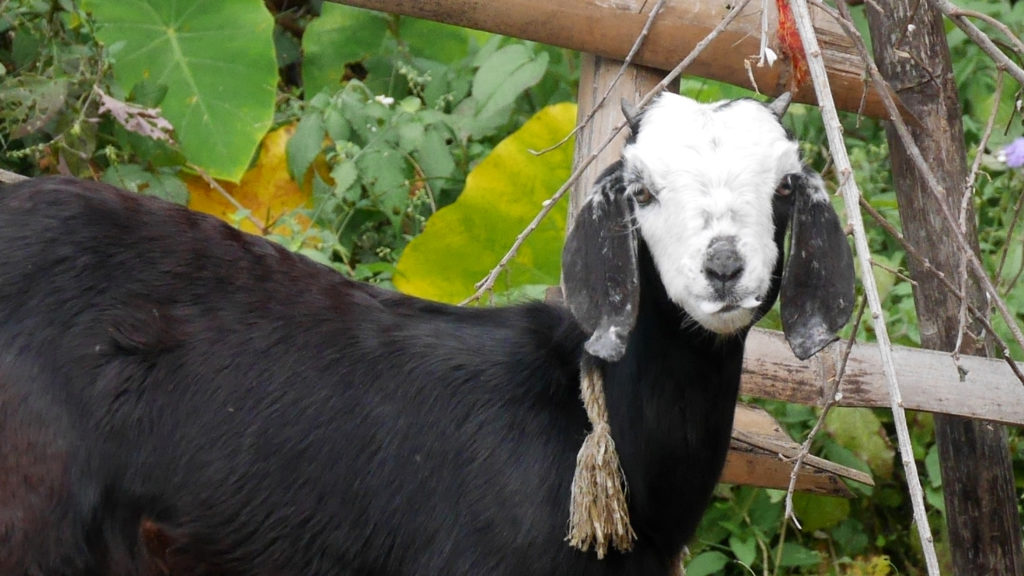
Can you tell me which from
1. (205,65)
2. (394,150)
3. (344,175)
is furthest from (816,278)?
(205,65)

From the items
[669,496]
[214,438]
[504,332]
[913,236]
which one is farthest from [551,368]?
[913,236]

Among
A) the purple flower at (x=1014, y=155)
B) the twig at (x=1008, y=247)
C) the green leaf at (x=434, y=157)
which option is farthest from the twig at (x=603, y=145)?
the green leaf at (x=434, y=157)

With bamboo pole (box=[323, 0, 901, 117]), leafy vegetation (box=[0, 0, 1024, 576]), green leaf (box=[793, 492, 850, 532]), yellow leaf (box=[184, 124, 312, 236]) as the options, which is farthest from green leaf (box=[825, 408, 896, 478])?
yellow leaf (box=[184, 124, 312, 236])

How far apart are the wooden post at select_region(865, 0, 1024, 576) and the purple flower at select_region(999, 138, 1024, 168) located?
822 mm

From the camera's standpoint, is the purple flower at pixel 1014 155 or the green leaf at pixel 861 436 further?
the purple flower at pixel 1014 155

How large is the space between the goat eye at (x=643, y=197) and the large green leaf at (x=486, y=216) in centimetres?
215

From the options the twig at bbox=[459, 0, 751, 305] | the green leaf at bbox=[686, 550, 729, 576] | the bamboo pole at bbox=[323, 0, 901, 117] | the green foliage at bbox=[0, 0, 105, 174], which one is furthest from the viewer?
the green foliage at bbox=[0, 0, 105, 174]

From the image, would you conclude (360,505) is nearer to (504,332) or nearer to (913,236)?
(504,332)

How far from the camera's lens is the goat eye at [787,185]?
2.79 m

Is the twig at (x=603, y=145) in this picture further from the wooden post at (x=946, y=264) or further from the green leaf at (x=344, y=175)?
the green leaf at (x=344, y=175)

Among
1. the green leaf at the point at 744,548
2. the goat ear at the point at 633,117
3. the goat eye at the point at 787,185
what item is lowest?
the green leaf at the point at 744,548

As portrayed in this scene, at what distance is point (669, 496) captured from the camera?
9.96 ft

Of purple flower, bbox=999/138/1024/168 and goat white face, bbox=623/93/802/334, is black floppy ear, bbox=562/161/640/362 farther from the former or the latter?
purple flower, bbox=999/138/1024/168

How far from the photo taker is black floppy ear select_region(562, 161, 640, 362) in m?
2.79
